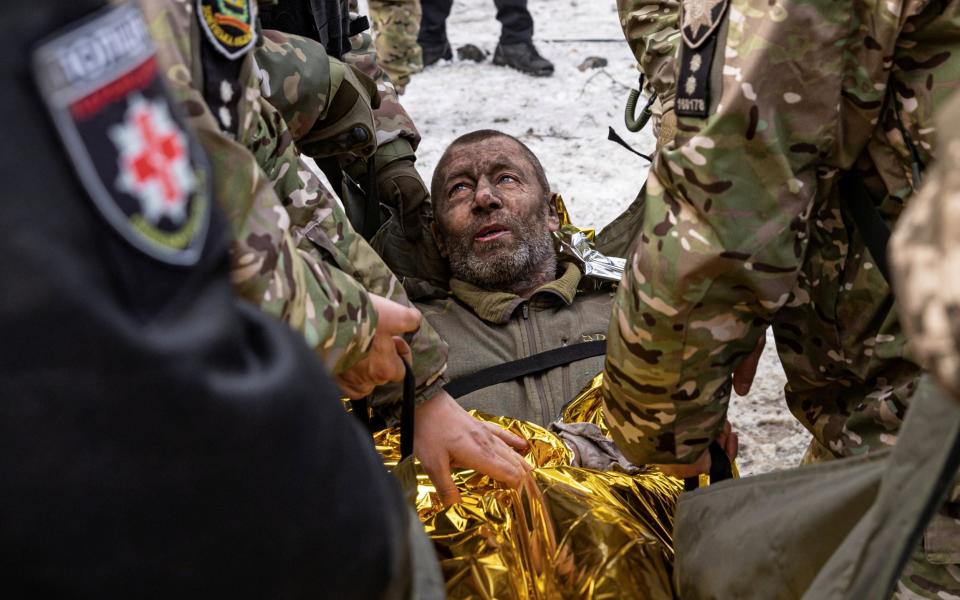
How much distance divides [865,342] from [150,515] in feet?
3.67

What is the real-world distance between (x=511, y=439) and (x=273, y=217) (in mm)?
1140

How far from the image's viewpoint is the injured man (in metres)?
2.69

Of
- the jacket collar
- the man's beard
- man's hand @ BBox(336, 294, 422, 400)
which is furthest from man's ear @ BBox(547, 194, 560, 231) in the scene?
man's hand @ BBox(336, 294, 422, 400)

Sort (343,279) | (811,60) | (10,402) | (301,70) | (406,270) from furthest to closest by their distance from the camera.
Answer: (406,270), (301,70), (343,279), (811,60), (10,402)

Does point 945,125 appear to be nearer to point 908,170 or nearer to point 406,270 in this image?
point 908,170

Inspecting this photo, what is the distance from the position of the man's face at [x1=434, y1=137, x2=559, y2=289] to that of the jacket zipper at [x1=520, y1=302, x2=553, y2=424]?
14 centimetres

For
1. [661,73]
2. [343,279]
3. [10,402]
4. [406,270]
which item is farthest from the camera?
[406,270]

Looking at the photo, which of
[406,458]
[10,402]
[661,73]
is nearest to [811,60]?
[406,458]

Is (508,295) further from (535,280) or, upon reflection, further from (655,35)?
(655,35)

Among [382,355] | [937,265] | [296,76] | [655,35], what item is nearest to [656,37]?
[655,35]

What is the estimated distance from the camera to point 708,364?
149 centimetres

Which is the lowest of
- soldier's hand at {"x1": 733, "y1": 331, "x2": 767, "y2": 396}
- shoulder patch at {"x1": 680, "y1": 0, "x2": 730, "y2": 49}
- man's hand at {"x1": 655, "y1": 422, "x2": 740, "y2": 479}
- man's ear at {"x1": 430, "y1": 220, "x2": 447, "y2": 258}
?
man's ear at {"x1": 430, "y1": 220, "x2": 447, "y2": 258}

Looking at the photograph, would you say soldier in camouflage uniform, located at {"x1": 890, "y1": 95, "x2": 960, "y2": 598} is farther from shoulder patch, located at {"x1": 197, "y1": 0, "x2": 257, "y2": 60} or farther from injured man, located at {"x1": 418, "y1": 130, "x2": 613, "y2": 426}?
injured man, located at {"x1": 418, "y1": 130, "x2": 613, "y2": 426}

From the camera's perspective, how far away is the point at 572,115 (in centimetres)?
579
